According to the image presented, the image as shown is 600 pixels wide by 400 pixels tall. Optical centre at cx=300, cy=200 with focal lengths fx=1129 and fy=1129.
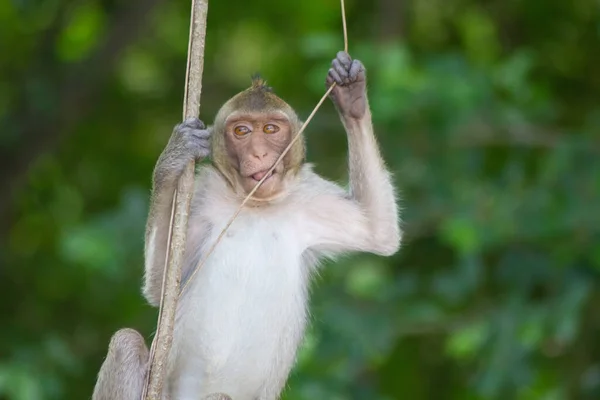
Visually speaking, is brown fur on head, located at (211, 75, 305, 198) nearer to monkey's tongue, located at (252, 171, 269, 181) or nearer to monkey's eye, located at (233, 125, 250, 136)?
monkey's eye, located at (233, 125, 250, 136)

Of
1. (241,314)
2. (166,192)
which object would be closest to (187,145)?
(166,192)

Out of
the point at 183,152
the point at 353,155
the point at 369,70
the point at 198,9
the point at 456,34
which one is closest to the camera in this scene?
the point at 198,9

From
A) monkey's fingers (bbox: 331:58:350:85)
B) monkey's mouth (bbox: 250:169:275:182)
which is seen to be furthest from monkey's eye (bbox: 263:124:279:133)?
monkey's fingers (bbox: 331:58:350:85)

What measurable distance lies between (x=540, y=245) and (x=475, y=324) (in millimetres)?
1056

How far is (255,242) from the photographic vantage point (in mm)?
7266

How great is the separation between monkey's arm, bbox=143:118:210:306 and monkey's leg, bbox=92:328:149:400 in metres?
0.33

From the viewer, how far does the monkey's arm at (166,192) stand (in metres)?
6.32

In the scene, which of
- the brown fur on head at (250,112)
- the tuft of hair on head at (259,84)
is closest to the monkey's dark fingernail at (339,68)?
the brown fur on head at (250,112)

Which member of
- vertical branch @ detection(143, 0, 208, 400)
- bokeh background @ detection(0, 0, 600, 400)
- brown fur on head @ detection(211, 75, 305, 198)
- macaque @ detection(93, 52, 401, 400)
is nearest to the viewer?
vertical branch @ detection(143, 0, 208, 400)

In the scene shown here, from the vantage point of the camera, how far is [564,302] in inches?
400

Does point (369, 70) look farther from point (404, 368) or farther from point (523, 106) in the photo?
A: point (404, 368)

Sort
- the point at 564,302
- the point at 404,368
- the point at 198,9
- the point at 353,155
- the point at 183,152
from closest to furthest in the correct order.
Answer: the point at 198,9
the point at 183,152
the point at 353,155
the point at 564,302
the point at 404,368

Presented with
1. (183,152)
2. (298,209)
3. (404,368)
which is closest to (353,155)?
(298,209)

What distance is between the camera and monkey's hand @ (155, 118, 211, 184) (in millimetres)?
6297
